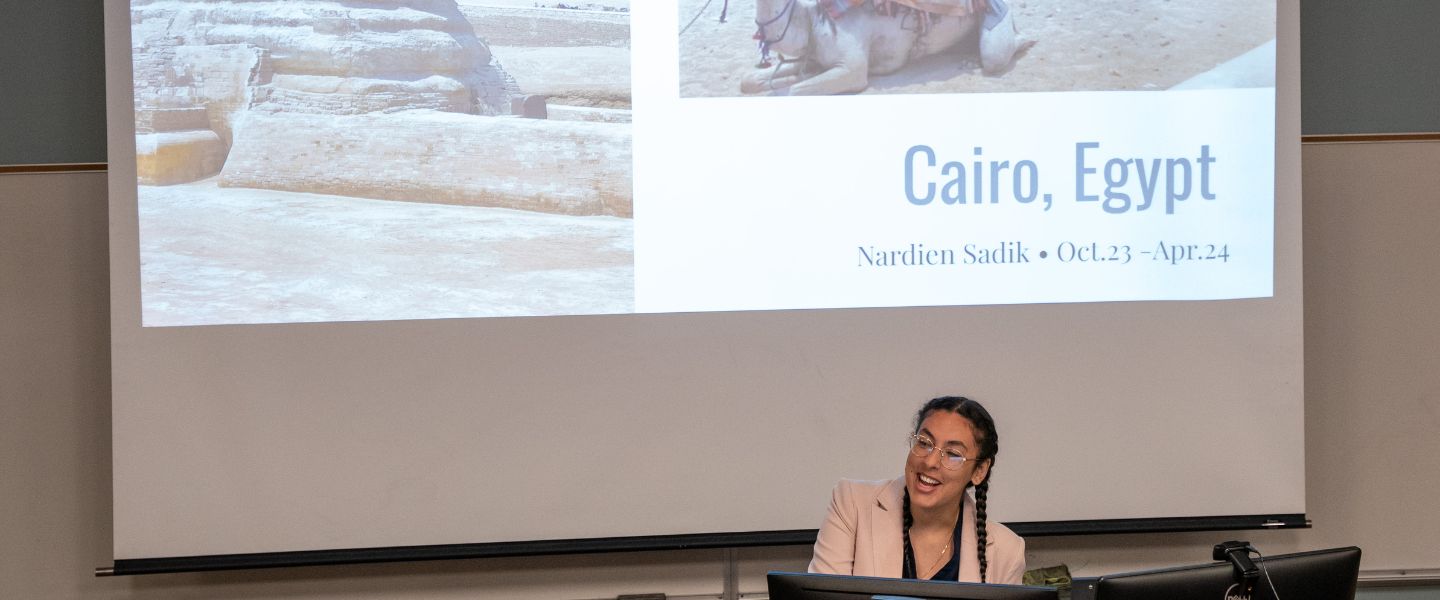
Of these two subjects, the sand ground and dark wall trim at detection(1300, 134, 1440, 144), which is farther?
dark wall trim at detection(1300, 134, 1440, 144)

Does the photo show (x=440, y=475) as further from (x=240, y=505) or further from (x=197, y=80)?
(x=197, y=80)

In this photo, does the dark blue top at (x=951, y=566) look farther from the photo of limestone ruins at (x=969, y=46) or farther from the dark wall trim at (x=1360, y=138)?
the dark wall trim at (x=1360, y=138)

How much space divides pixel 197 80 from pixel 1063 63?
2.29 metres

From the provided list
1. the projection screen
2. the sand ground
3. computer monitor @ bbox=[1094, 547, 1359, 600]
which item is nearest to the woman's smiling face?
computer monitor @ bbox=[1094, 547, 1359, 600]

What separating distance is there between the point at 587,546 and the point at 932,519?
127cm

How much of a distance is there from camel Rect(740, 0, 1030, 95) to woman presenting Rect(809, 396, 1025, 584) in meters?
1.23

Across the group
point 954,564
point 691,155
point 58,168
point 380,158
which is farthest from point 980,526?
point 58,168

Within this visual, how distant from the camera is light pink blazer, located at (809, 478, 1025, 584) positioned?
7.39 feet

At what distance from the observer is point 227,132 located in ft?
10.3

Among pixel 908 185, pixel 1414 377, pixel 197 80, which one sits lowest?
pixel 1414 377

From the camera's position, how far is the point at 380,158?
10.4ft

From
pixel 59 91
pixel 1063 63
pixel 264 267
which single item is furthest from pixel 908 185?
pixel 59 91

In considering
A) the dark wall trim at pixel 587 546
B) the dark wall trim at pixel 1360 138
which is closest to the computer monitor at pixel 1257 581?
the dark wall trim at pixel 587 546

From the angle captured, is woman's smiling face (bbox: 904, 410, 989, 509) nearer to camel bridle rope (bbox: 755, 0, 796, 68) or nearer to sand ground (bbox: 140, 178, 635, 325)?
sand ground (bbox: 140, 178, 635, 325)
